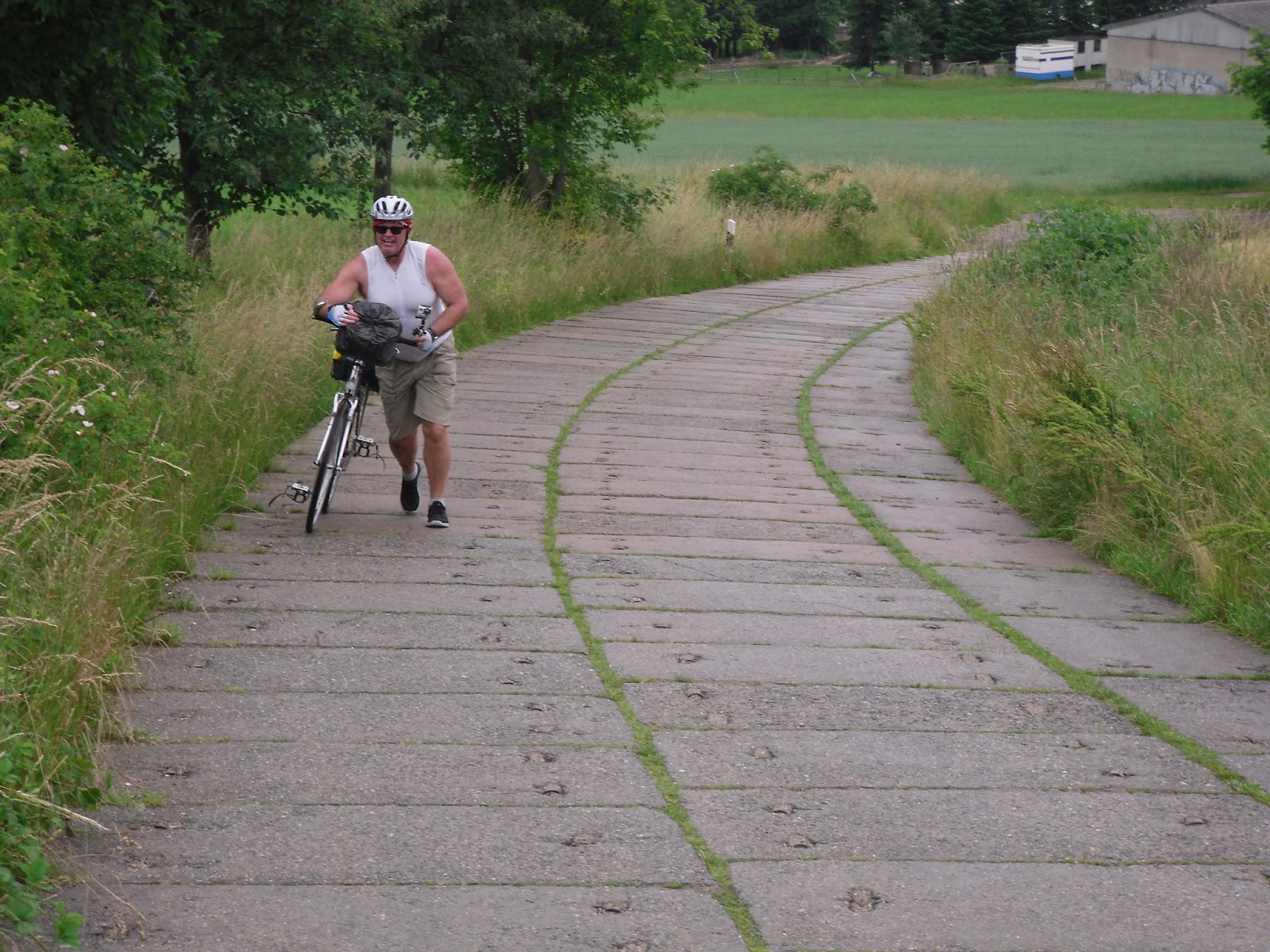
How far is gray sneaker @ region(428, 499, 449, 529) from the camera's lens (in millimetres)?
7879

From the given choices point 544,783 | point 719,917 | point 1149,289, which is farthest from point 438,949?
point 1149,289

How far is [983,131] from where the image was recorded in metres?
65.9

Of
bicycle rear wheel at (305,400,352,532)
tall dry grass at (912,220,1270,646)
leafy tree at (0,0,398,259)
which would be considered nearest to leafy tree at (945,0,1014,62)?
tall dry grass at (912,220,1270,646)

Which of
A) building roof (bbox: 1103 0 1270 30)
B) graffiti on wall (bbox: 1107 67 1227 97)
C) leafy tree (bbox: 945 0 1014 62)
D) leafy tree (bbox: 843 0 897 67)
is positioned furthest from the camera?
leafy tree (bbox: 843 0 897 67)

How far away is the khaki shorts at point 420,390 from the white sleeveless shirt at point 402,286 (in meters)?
0.16

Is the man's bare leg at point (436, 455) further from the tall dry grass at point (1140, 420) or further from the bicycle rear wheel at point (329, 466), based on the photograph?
the tall dry grass at point (1140, 420)

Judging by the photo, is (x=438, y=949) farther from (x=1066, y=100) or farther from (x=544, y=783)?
(x=1066, y=100)

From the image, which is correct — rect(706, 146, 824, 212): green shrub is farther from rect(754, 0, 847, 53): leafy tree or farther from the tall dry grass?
rect(754, 0, 847, 53): leafy tree

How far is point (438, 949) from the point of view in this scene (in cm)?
346

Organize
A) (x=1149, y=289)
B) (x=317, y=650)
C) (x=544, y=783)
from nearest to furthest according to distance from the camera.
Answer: (x=544, y=783), (x=317, y=650), (x=1149, y=289)

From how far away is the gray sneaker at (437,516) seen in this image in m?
7.88

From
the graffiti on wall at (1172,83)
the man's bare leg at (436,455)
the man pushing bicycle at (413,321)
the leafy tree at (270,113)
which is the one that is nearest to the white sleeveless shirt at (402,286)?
the man pushing bicycle at (413,321)

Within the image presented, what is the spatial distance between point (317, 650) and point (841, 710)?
6.18 feet

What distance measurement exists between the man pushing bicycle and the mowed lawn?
24516mm
